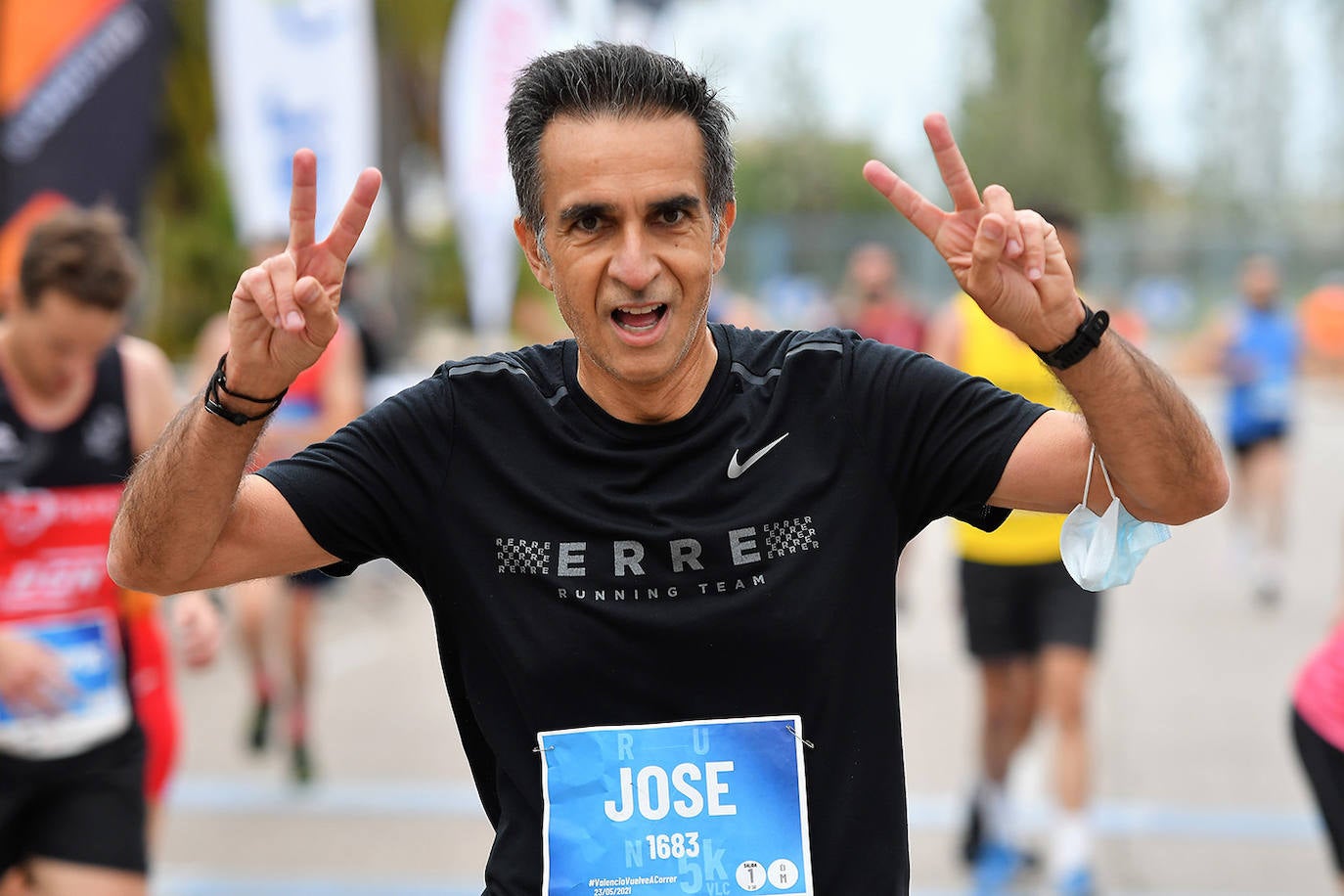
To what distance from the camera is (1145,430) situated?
221cm

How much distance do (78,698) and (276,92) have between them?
653 centimetres

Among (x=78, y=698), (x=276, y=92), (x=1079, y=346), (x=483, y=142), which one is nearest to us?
(x=1079, y=346)

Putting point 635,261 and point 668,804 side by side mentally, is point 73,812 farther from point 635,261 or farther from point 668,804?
point 635,261

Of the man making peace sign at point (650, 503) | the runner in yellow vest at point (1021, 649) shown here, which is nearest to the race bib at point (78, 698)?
the man making peace sign at point (650, 503)

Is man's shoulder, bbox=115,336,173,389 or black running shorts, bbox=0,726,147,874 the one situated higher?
man's shoulder, bbox=115,336,173,389

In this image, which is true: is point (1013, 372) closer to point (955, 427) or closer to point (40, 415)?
point (40, 415)

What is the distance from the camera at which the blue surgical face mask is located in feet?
7.62

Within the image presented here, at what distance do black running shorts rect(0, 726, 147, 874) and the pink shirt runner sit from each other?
2796 mm

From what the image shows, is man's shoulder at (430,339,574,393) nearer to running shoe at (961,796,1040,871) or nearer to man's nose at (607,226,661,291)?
man's nose at (607,226,661,291)

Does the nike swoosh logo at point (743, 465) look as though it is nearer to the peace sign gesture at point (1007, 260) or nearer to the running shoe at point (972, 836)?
the peace sign gesture at point (1007, 260)

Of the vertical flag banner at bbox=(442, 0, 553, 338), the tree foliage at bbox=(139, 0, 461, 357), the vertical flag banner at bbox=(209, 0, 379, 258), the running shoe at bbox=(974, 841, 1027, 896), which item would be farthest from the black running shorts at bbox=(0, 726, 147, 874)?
the tree foliage at bbox=(139, 0, 461, 357)

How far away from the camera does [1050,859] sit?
19.6 feet

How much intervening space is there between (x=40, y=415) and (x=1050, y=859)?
380 centimetres

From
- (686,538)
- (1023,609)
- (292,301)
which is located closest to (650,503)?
(686,538)
